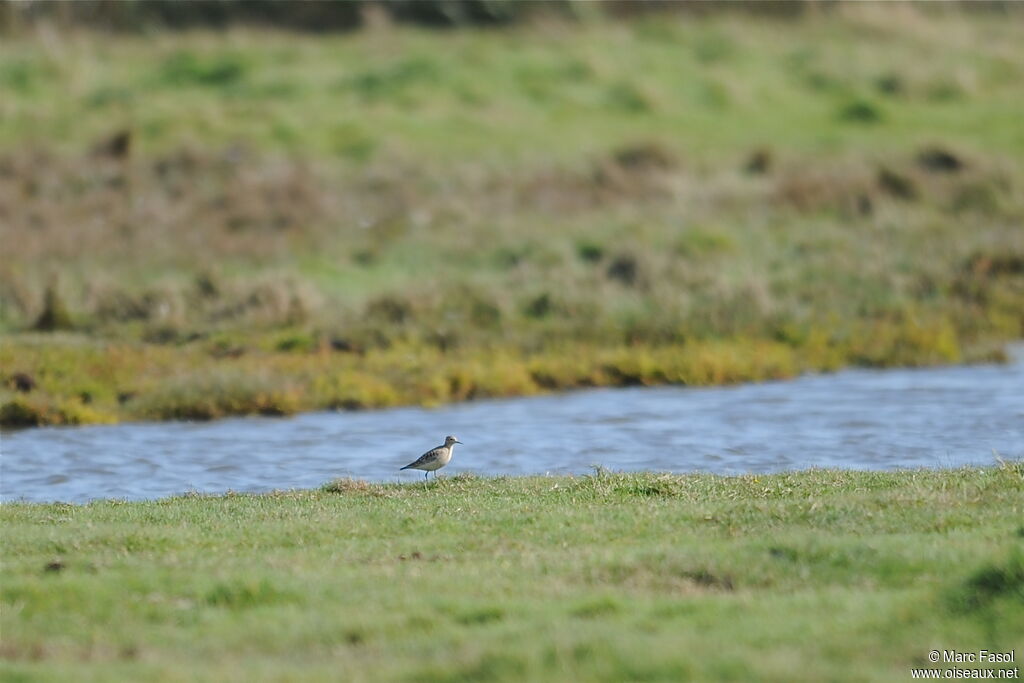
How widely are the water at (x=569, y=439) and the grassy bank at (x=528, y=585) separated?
11.0 feet

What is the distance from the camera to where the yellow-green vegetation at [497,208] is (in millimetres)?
25219

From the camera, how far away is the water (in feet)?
61.1

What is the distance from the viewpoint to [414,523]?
1374 cm

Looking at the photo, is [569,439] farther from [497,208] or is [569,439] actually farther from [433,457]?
[497,208]

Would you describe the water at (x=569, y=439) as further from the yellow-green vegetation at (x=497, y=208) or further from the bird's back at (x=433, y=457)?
the bird's back at (x=433, y=457)

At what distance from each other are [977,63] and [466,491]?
38.6 m

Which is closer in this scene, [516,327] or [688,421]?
[688,421]

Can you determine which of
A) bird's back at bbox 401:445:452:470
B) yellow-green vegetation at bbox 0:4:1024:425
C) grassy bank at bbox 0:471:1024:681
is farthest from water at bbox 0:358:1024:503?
grassy bank at bbox 0:471:1024:681

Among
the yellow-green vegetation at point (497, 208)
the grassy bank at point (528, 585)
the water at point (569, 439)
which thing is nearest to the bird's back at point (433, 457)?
the grassy bank at point (528, 585)

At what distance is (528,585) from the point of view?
1135cm

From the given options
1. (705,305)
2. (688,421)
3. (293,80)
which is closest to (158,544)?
(688,421)

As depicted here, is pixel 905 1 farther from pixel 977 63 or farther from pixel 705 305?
pixel 705 305

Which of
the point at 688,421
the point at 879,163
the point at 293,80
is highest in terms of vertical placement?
the point at 293,80

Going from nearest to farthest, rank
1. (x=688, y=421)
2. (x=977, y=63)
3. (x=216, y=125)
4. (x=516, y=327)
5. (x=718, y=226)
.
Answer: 1. (x=688, y=421)
2. (x=516, y=327)
3. (x=718, y=226)
4. (x=216, y=125)
5. (x=977, y=63)
